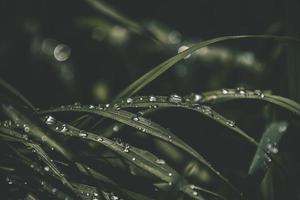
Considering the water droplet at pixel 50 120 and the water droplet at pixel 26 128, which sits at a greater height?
the water droplet at pixel 50 120

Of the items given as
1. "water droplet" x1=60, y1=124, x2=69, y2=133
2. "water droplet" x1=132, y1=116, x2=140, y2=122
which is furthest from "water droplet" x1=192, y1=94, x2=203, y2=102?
"water droplet" x1=60, y1=124, x2=69, y2=133

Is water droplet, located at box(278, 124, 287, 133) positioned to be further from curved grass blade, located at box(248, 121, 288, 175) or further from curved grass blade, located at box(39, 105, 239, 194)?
curved grass blade, located at box(39, 105, 239, 194)

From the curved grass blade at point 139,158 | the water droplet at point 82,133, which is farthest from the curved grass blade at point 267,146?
the water droplet at point 82,133

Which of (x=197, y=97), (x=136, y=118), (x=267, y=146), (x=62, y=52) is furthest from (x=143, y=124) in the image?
(x=62, y=52)

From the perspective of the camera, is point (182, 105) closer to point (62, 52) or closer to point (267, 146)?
point (267, 146)

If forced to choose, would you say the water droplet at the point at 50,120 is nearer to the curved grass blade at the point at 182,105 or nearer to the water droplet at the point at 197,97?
the curved grass blade at the point at 182,105

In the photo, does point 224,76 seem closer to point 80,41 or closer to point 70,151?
point 80,41
